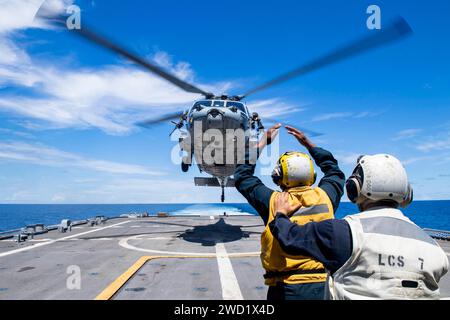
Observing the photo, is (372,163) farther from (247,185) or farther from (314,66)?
(314,66)

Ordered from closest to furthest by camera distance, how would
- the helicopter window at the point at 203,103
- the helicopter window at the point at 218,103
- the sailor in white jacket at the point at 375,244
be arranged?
the sailor in white jacket at the point at 375,244, the helicopter window at the point at 218,103, the helicopter window at the point at 203,103

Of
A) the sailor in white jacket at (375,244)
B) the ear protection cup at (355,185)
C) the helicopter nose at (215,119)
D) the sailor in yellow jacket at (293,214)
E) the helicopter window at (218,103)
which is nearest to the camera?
the sailor in white jacket at (375,244)

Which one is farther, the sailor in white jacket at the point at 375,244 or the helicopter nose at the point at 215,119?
the helicopter nose at the point at 215,119

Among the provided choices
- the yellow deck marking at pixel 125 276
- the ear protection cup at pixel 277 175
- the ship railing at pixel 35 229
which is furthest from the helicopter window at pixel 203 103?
the ear protection cup at pixel 277 175

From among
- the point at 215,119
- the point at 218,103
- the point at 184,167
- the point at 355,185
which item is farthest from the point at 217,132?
the point at 355,185

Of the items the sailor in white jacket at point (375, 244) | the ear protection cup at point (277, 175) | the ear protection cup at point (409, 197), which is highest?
the ear protection cup at point (277, 175)

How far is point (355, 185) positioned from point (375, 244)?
0.50 metres

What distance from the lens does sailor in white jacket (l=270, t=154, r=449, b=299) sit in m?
1.93

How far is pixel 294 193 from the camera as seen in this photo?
120 inches

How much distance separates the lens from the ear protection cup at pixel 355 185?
2312 mm

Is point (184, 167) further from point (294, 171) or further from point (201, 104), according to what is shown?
point (294, 171)

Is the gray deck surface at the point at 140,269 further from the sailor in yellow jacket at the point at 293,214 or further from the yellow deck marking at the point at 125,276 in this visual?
the sailor in yellow jacket at the point at 293,214

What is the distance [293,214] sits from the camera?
287 centimetres

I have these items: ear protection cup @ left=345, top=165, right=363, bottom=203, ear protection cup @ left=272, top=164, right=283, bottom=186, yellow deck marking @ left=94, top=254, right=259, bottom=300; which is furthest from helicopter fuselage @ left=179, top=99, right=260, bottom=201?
ear protection cup @ left=345, top=165, right=363, bottom=203
